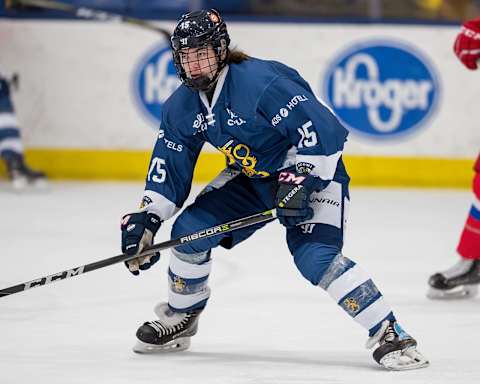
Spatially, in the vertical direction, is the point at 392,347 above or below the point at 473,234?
above

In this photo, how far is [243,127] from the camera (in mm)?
3188

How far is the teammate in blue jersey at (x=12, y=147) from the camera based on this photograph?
630cm

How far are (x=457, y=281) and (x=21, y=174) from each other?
115 inches

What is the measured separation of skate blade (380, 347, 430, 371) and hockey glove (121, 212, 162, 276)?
2.25 ft

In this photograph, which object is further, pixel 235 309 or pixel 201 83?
pixel 235 309

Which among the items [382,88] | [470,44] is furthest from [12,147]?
[470,44]

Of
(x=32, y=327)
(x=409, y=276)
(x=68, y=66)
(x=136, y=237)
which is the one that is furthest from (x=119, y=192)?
(x=136, y=237)

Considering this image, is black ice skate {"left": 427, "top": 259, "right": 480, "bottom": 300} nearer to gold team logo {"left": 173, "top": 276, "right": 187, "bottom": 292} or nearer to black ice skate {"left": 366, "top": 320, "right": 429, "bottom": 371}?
black ice skate {"left": 366, "top": 320, "right": 429, "bottom": 371}

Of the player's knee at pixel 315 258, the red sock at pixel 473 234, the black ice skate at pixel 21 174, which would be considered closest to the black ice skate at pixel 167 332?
the player's knee at pixel 315 258

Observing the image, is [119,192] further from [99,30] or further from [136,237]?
[136,237]

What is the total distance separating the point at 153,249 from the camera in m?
3.20

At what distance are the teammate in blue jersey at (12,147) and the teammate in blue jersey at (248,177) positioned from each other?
3.07 m

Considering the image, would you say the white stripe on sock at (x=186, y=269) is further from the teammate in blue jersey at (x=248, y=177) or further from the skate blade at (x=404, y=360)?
the skate blade at (x=404, y=360)

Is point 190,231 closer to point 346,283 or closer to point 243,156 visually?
point 243,156
